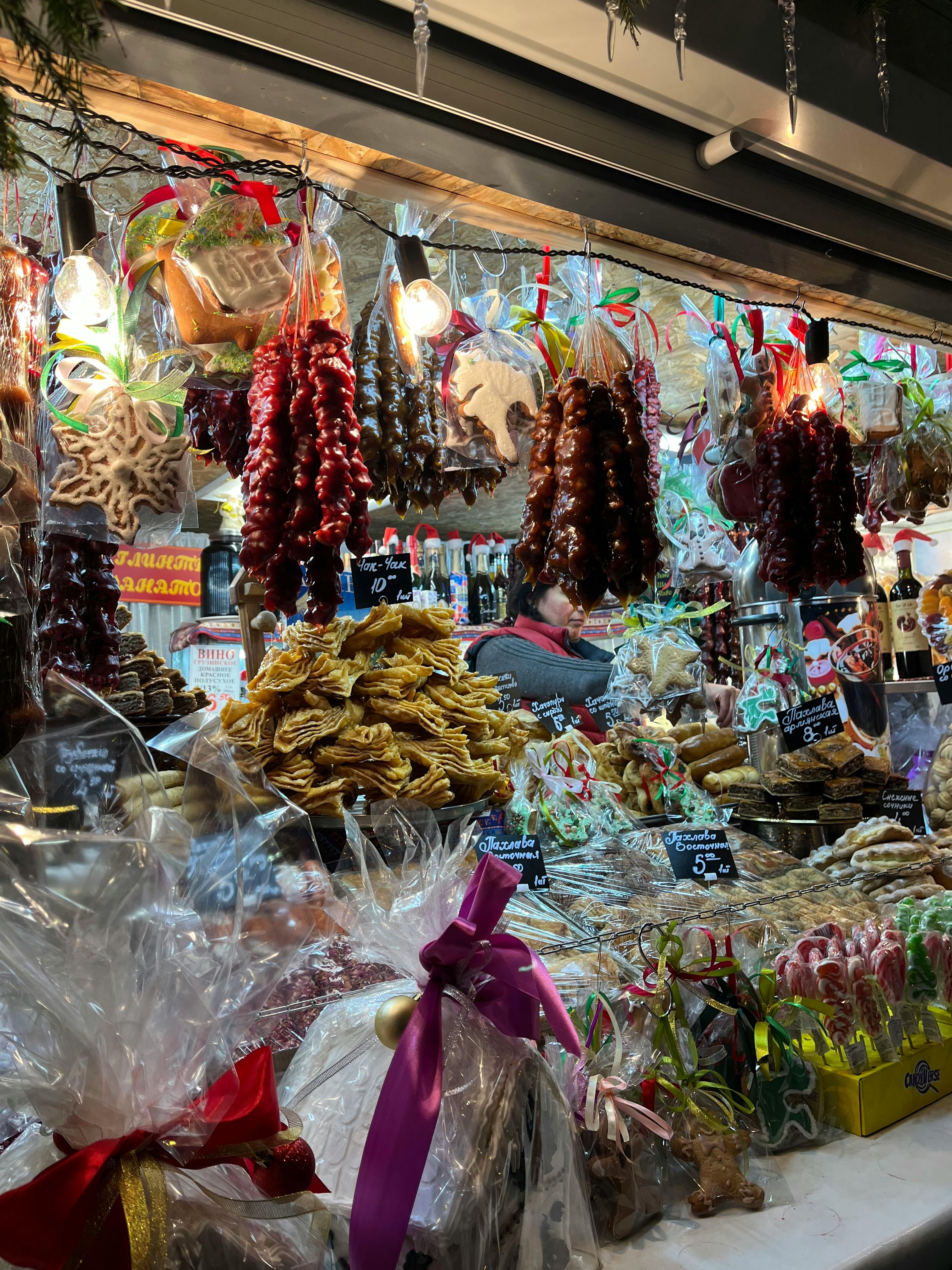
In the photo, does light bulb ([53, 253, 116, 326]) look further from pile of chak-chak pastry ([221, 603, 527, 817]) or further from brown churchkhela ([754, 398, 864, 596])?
brown churchkhela ([754, 398, 864, 596])

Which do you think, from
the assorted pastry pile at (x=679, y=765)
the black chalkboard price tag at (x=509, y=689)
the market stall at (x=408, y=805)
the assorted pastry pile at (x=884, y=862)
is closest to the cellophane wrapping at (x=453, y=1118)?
the market stall at (x=408, y=805)

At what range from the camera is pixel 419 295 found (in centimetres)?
160

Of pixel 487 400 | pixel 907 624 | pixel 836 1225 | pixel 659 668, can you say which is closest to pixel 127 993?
pixel 836 1225

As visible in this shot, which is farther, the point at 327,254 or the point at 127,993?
the point at 327,254

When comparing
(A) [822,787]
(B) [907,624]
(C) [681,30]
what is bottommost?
(A) [822,787]

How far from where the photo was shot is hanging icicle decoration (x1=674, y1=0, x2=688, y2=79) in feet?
4.43

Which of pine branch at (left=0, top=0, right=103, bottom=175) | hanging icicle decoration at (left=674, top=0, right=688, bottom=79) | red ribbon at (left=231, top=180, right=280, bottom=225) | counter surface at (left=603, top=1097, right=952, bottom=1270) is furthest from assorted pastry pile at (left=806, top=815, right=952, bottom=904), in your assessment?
pine branch at (left=0, top=0, right=103, bottom=175)

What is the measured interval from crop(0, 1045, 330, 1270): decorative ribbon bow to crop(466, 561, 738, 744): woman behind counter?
293 cm

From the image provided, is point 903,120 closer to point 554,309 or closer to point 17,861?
point 554,309

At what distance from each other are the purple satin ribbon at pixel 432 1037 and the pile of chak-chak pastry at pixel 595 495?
641 millimetres

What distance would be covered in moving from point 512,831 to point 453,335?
4.08 feet

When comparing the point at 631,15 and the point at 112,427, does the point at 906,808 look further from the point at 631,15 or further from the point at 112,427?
the point at 112,427

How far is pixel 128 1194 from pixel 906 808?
2.45 m

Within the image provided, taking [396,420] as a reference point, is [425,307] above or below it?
above
